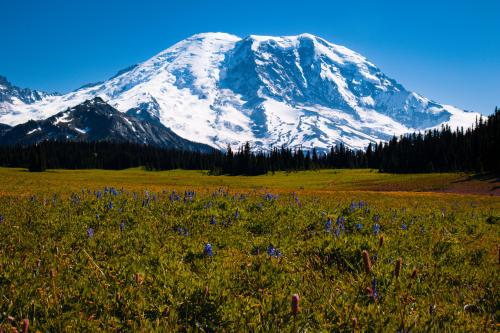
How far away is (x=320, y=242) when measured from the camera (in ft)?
24.7

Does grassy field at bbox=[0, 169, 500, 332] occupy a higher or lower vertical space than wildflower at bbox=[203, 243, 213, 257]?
lower

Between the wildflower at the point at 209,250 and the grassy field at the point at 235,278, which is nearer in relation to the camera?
the grassy field at the point at 235,278

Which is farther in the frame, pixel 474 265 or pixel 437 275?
pixel 474 265

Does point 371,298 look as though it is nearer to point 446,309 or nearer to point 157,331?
point 446,309

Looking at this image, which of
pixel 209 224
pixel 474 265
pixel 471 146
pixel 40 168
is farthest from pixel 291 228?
pixel 40 168

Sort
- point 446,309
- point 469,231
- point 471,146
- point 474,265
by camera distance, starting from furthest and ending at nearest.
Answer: point 471,146 < point 469,231 < point 474,265 < point 446,309

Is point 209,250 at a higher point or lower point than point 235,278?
higher

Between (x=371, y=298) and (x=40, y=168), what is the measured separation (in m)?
155

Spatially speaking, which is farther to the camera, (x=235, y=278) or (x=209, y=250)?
(x=209, y=250)

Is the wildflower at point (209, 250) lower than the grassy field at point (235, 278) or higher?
higher

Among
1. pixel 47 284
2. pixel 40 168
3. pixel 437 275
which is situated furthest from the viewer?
pixel 40 168

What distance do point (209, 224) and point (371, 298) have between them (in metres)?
5.73

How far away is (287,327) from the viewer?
3.74m

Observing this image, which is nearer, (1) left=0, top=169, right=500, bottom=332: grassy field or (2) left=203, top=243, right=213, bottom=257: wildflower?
(1) left=0, top=169, right=500, bottom=332: grassy field
